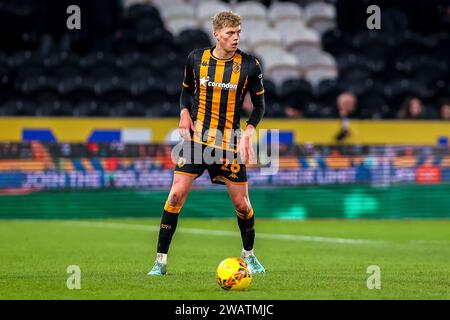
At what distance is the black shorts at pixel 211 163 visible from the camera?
917 cm

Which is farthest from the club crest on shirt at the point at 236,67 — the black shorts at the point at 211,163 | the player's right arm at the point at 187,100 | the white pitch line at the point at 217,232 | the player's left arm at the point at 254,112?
the white pitch line at the point at 217,232

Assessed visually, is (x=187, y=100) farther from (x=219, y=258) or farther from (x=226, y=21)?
(x=219, y=258)

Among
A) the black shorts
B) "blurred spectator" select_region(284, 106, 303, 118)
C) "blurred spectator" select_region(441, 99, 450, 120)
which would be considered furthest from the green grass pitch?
"blurred spectator" select_region(441, 99, 450, 120)

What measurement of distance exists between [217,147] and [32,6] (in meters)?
12.7

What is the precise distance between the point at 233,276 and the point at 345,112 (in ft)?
36.3

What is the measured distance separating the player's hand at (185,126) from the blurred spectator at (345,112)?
960 centimetres

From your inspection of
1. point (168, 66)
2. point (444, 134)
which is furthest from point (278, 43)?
point (444, 134)

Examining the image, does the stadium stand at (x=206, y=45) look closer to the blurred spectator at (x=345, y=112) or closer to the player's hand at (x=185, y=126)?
the blurred spectator at (x=345, y=112)

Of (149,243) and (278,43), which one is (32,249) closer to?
(149,243)

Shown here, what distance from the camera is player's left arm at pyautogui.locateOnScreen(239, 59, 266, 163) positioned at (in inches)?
355

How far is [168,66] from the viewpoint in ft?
67.8

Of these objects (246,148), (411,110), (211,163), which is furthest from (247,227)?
(411,110)

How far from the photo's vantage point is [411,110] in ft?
63.0

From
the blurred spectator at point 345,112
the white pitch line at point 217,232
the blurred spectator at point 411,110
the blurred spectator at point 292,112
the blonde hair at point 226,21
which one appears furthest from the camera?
the blurred spectator at point 411,110
